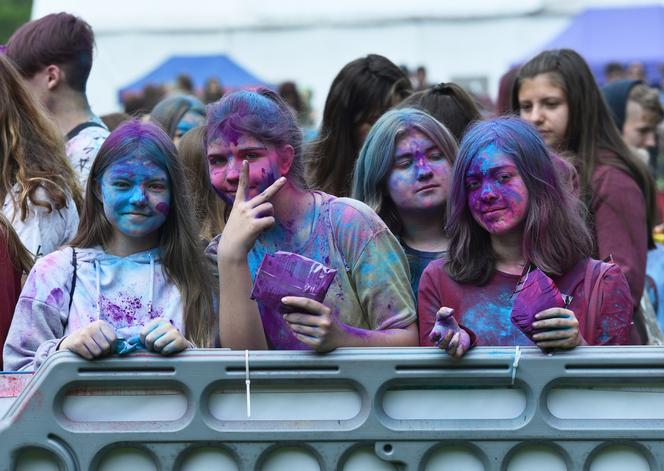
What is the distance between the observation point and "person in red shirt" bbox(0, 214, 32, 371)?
4.12 m

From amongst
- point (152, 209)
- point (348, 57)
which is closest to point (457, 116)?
point (152, 209)

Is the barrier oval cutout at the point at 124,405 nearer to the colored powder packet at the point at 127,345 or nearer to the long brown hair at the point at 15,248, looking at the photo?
the colored powder packet at the point at 127,345

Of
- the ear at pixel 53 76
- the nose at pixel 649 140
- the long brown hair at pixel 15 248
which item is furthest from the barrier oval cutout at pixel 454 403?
the nose at pixel 649 140

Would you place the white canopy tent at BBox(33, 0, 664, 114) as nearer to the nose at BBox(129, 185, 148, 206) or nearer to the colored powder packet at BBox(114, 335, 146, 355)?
the nose at BBox(129, 185, 148, 206)

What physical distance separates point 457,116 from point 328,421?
7.88ft

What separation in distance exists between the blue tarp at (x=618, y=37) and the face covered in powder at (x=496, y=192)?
13764mm

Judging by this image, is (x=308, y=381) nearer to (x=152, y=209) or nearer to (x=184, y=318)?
(x=184, y=318)

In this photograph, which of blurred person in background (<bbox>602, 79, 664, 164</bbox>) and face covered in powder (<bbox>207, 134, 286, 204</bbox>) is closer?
face covered in powder (<bbox>207, 134, 286, 204</bbox>)

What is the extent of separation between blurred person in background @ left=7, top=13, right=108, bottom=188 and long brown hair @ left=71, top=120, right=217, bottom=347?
1.50m

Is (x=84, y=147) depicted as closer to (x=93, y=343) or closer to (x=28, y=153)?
(x=28, y=153)

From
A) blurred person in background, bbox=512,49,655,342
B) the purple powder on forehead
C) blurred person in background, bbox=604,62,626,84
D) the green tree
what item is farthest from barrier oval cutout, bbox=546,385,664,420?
the green tree

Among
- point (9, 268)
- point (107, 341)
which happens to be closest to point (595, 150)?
point (9, 268)

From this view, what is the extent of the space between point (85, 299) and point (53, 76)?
214 cm

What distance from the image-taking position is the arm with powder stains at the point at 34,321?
3.82m
